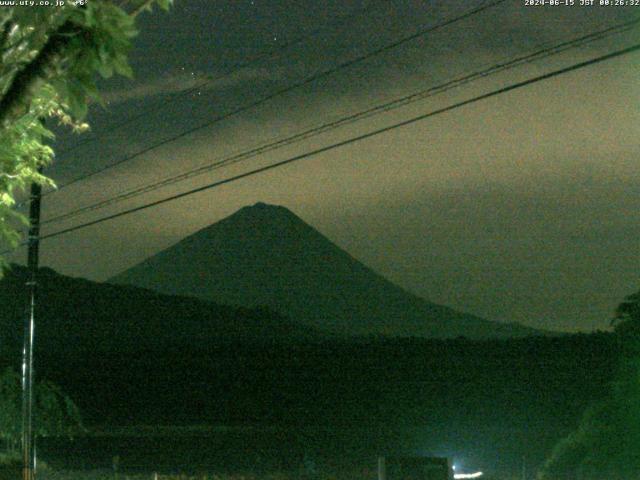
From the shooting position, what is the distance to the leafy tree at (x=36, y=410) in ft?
96.2

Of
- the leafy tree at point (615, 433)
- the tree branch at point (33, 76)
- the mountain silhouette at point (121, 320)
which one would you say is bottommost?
the leafy tree at point (615, 433)

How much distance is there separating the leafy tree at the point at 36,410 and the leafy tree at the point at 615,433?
1645cm

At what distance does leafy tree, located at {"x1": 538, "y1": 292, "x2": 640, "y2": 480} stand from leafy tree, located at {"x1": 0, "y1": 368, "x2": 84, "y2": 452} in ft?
54.0

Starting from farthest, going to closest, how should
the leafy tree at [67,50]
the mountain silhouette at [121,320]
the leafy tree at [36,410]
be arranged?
1. the mountain silhouette at [121,320]
2. the leafy tree at [36,410]
3. the leafy tree at [67,50]

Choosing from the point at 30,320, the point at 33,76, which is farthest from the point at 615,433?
the point at 33,76

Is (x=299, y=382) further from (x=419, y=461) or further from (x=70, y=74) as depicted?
(x=70, y=74)

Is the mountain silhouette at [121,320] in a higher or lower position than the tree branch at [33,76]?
higher

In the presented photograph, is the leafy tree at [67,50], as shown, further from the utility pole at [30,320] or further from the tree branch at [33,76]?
the utility pole at [30,320]

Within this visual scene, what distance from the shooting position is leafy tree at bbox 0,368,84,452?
29312 mm

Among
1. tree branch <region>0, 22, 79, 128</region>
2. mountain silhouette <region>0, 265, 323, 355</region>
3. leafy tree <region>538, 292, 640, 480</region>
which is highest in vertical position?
mountain silhouette <region>0, 265, 323, 355</region>

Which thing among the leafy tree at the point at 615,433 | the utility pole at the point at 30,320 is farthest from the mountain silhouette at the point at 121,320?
the leafy tree at the point at 615,433

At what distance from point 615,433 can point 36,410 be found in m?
18.8

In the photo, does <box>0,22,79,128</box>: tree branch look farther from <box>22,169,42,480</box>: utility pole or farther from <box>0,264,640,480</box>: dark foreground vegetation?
<box>22,169,42,480</box>: utility pole

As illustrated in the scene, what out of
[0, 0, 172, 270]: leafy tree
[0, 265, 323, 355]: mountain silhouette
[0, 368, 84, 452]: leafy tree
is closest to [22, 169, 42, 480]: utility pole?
[0, 368, 84, 452]: leafy tree
